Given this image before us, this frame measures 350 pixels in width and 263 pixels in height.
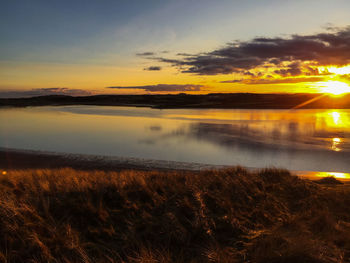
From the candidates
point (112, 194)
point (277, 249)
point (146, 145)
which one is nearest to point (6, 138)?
point (146, 145)

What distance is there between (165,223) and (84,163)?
9.96 metres

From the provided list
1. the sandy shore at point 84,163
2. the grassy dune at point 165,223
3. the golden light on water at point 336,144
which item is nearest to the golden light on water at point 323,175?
the sandy shore at point 84,163

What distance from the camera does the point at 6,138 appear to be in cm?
Answer: 2262

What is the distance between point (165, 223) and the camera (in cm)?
494

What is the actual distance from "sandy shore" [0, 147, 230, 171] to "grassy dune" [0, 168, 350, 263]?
18.7 ft

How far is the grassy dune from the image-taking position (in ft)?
13.3

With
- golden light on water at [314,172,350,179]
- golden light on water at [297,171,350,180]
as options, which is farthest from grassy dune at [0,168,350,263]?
golden light on water at [314,172,350,179]

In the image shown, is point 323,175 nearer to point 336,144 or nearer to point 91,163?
point 336,144

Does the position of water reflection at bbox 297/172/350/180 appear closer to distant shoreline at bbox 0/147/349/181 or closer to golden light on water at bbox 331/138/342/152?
distant shoreline at bbox 0/147/349/181

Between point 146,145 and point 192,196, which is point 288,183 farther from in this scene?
point 146,145

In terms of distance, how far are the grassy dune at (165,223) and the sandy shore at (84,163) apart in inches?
225

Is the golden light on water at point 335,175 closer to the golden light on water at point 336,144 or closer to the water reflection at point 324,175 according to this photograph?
the water reflection at point 324,175

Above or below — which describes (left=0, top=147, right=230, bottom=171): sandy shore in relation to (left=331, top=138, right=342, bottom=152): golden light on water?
below

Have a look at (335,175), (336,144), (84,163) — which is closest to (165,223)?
(84,163)
